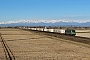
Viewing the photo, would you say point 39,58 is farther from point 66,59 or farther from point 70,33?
point 70,33

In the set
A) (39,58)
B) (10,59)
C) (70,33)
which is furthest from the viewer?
(70,33)

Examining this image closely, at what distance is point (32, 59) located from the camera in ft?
59.8

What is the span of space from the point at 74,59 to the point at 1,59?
4909 millimetres

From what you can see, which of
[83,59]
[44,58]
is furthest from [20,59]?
[83,59]

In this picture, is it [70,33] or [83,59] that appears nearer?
[83,59]

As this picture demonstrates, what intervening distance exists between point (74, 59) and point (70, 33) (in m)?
45.2

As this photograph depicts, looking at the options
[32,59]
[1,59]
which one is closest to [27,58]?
[32,59]

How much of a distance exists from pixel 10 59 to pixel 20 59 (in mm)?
784

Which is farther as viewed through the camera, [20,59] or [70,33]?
[70,33]

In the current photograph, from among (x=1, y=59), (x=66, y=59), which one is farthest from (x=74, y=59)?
(x=1, y=59)

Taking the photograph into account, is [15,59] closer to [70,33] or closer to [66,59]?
[66,59]

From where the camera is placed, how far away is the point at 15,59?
59.0 ft

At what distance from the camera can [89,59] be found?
18.1m

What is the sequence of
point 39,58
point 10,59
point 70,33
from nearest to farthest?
point 10,59
point 39,58
point 70,33
